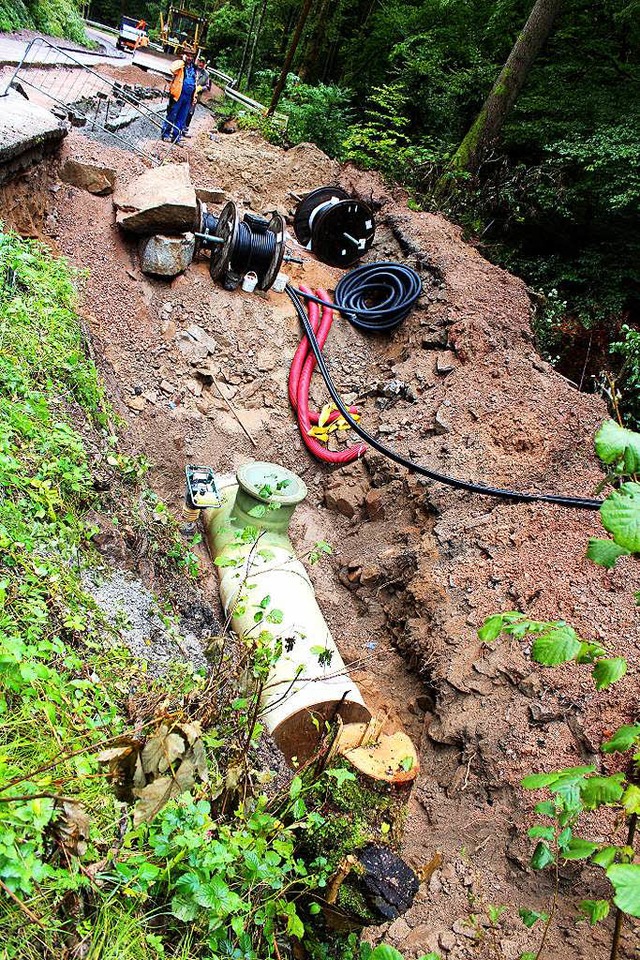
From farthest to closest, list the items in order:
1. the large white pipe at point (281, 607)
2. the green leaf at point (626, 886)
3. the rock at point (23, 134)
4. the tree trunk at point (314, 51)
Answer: the tree trunk at point (314, 51) < the rock at point (23, 134) < the large white pipe at point (281, 607) < the green leaf at point (626, 886)

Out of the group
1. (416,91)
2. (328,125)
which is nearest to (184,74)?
(328,125)

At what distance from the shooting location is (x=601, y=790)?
1.61 m

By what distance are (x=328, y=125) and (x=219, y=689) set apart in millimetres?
12778

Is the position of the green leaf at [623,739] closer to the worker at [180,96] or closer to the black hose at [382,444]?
the black hose at [382,444]

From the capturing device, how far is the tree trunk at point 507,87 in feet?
31.3

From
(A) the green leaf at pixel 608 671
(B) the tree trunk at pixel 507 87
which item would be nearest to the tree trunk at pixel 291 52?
(B) the tree trunk at pixel 507 87

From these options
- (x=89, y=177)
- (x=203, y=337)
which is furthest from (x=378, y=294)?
(x=89, y=177)

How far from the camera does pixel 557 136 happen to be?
9609 mm

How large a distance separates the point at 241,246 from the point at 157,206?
1.07 m

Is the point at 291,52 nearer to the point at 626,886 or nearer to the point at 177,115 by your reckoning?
the point at 177,115

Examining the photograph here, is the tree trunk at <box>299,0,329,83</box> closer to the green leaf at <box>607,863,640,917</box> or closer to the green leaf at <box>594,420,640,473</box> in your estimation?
the green leaf at <box>594,420,640,473</box>

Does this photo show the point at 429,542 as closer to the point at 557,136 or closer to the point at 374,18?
the point at 557,136

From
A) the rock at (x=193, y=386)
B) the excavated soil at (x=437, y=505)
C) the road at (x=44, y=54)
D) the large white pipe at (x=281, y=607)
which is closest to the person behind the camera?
the excavated soil at (x=437, y=505)

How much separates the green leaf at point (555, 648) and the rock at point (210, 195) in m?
8.82
